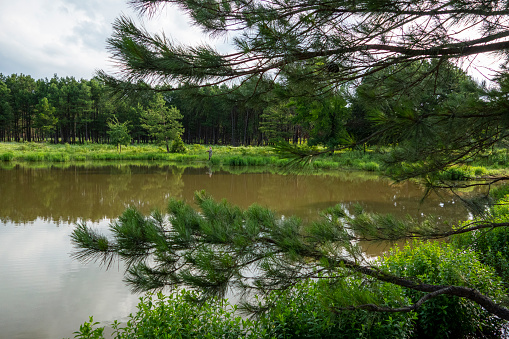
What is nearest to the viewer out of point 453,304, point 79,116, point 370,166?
point 453,304

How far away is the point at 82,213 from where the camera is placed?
7.56 metres

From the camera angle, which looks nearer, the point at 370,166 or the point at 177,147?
the point at 370,166

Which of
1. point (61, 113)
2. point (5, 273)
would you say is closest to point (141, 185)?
point (5, 273)

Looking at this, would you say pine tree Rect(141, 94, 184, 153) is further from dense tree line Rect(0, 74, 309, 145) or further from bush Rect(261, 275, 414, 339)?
bush Rect(261, 275, 414, 339)

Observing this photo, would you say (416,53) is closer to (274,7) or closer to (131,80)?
(274,7)

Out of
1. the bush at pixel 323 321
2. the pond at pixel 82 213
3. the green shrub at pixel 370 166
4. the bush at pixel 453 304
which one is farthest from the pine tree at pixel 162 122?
the bush at pixel 323 321

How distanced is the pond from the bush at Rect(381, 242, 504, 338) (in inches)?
26.9

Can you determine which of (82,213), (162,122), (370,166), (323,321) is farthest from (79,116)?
(323,321)

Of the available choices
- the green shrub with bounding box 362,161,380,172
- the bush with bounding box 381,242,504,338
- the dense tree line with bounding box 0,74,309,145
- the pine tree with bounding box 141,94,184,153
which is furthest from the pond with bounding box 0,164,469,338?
the dense tree line with bounding box 0,74,309,145

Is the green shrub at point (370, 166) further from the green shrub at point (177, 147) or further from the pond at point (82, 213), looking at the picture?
the green shrub at point (177, 147)

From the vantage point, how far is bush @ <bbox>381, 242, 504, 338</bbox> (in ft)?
9.02

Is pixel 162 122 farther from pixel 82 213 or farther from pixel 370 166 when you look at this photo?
pixel 82 213

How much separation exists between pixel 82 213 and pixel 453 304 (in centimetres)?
764

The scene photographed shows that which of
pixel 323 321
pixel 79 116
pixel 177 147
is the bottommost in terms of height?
pixel 323 321
